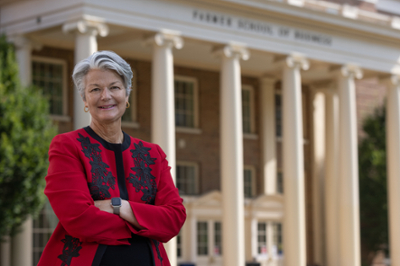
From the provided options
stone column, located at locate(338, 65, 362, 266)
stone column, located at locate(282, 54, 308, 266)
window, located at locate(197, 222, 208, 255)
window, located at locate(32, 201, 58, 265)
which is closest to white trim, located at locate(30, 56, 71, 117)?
window, located at locate(32, 201, 58, 265)

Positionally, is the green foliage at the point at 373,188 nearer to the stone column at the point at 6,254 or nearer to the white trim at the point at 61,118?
the white trim at the point at 61,118

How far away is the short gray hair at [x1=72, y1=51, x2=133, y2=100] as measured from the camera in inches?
126

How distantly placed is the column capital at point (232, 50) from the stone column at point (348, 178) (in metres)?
4.80

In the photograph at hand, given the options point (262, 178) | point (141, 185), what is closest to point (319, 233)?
point (262, 178)

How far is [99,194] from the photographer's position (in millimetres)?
3162

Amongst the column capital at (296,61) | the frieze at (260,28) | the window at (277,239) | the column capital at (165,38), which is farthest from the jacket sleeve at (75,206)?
the window at (277,239)

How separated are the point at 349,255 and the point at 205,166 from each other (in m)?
7.03

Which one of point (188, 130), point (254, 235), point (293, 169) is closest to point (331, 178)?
point (254, 235)

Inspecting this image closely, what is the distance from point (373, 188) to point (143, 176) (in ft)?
86.1

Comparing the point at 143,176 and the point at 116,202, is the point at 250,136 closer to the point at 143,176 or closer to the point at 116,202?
the point at 143,176

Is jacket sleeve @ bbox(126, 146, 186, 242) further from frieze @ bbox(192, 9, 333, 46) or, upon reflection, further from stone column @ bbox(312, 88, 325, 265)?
stone column @ bbox(312, 88, 325, 265)

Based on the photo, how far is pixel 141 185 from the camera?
334cm

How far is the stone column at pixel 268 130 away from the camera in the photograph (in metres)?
28.1

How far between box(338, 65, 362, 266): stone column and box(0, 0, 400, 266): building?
42mm
